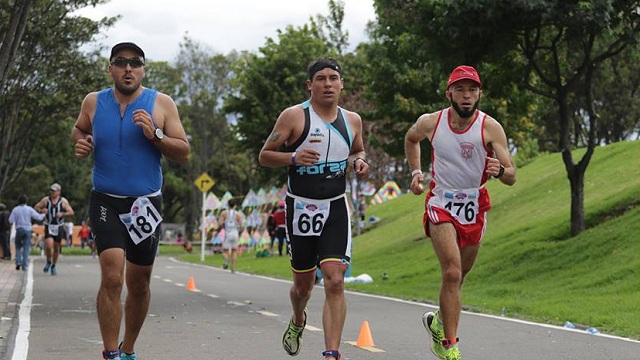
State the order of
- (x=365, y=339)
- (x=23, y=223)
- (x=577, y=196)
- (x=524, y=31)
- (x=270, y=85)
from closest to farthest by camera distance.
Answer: (x=365, y=339)
(x=524, y=31)
(x=577, y=196)
(x=23, y=223)
(x=270, y=85)

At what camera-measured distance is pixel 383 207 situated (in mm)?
46719

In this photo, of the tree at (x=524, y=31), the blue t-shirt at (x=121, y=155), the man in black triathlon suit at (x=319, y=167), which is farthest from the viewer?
the tree at (x=524, y=31)

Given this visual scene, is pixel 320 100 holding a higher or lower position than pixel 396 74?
lower

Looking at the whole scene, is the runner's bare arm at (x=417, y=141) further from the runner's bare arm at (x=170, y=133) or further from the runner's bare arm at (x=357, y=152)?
the runner's bare arm at (x=170, y=133)

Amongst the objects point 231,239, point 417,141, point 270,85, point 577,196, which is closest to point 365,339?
point 417,141

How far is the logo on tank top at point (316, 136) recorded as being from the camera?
776 cm

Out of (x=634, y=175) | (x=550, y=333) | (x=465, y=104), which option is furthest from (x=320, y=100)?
(x=634, y=175)

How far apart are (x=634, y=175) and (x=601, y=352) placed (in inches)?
646

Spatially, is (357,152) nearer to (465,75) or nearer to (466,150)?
(466,150)

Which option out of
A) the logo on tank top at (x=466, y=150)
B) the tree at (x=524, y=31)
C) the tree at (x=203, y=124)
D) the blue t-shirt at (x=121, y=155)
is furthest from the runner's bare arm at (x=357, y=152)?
the tree at (x=203, y=124)

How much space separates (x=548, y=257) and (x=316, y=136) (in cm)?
1258

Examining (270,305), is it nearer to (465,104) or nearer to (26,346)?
(26,346)

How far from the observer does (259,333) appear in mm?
11102

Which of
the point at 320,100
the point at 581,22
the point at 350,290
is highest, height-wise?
the point at 581,22
